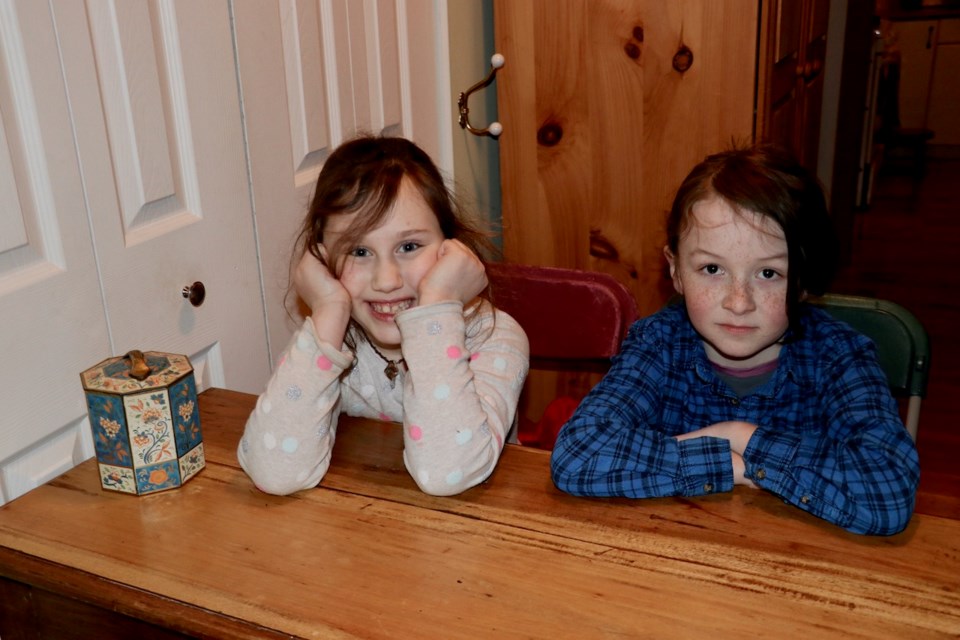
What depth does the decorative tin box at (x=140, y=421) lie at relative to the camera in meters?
1.04

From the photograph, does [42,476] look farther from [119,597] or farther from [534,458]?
[534,458]

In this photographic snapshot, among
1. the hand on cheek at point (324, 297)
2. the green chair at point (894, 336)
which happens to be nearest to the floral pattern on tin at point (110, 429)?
the hand on cheek at point (324, 297)

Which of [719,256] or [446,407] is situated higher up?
[719,256]

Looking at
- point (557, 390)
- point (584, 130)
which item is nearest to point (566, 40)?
point (584, 130)

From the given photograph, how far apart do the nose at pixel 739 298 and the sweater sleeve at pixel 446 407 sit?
32 cm

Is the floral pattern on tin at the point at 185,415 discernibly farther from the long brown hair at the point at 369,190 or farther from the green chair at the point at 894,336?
the green chair at the point at 894,336

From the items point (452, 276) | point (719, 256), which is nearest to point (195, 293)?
point (452, 276)

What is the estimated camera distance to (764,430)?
110 cm

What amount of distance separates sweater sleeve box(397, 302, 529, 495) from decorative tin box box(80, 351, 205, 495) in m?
0.27

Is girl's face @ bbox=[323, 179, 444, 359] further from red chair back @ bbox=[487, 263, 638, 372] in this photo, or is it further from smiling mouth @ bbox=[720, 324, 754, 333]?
smiling mouth @ bbox=[720, 324, 754, 333]

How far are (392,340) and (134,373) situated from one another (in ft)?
1.15

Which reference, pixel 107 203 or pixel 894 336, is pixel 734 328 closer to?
pixel 894 336

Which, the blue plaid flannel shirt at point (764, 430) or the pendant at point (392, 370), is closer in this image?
the blue plaid flannel shirt at point (764, 430)

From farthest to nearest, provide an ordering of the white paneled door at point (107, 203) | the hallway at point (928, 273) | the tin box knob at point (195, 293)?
the hallway at point (928, 273), the tin box knob at point (195, 293), the white paneled door at point (107, 203)
